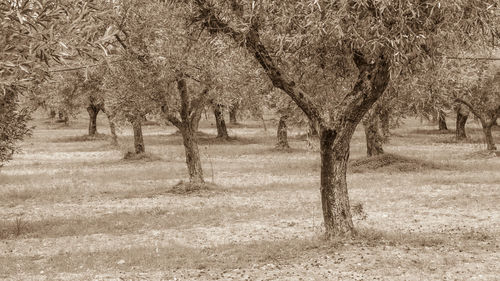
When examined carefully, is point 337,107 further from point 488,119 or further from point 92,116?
point 92,116

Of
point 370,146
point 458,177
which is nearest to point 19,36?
point 458,177

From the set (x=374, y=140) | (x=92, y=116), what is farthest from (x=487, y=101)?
(x=92, y=116)

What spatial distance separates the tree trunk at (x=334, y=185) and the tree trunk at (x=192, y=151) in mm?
15401

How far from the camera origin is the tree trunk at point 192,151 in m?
30.3

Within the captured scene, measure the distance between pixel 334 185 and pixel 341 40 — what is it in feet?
13.4

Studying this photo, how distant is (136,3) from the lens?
25.2m

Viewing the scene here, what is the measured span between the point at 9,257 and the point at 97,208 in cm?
959

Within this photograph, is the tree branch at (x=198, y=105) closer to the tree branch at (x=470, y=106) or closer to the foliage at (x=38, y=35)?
the foliage at (x=38, y=35)

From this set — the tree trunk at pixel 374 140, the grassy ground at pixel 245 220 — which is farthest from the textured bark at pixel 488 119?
the tree trunk at pixel 374 140

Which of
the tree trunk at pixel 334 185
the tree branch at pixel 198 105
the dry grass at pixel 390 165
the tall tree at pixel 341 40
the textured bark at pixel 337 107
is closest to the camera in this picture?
the tall tree at pixel 341 40

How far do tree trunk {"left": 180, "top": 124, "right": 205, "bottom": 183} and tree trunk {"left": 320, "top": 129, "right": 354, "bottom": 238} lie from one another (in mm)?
15401

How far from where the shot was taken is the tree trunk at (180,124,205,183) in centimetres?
3032

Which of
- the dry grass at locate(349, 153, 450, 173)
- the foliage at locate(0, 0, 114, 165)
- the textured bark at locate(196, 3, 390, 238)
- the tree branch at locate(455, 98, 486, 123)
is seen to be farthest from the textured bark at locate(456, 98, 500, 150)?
the foliage at locate(0, 0, 114, 165)

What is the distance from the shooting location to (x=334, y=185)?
15.7 m
